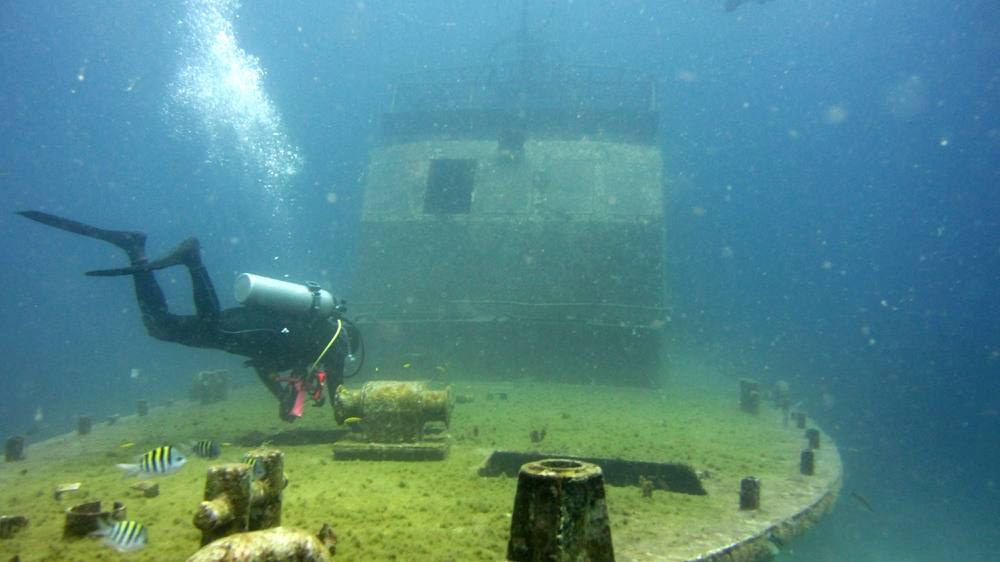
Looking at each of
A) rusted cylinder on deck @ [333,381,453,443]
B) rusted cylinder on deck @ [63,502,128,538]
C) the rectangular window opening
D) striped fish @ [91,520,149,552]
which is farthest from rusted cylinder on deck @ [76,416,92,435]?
the rectangular window opening

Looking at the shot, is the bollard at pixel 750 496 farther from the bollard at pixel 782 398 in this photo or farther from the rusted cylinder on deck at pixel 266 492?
the bollard at pixel 782 398

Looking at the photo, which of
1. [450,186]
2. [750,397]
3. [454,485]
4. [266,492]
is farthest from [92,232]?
[750,397]

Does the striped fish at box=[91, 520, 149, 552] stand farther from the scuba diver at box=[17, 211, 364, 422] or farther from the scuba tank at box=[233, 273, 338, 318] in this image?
the scuba tank at box=[233, 273, 338, 318]

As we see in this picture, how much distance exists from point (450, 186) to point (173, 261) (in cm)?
999

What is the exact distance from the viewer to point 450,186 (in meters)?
16.0

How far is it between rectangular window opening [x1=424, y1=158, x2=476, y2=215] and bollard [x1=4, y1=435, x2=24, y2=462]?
10.4 m

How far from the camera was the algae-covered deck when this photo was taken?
133 inches

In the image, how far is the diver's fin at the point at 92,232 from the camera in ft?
22.1

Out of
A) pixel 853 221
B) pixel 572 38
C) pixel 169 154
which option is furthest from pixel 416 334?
pixel 169 154

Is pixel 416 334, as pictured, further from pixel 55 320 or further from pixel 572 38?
pixel 55 320

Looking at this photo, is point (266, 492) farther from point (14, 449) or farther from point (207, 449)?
point (14, 449)

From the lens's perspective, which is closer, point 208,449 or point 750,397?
point 208,449

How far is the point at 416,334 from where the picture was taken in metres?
12.7

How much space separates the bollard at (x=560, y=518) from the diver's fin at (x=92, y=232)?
7125 millimetres
